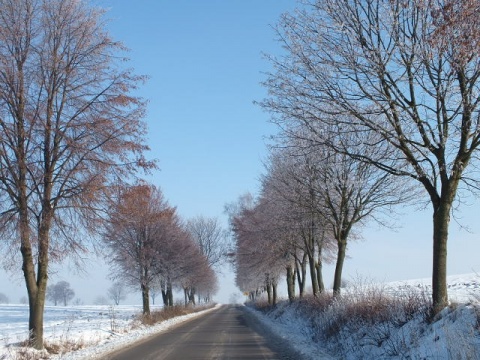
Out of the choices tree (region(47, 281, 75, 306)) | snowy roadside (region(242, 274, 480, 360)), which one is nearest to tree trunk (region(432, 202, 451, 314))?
snowy roadside (region(242, 274, 480, 360))

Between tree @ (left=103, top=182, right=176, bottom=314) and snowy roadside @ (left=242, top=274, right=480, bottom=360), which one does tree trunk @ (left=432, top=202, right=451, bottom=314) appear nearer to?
snowy roadside @ (left=242, top=274, right=480, bottom=360)

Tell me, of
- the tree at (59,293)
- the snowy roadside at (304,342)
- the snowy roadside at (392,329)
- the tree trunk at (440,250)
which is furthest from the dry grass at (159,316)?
the tree at (59,293)

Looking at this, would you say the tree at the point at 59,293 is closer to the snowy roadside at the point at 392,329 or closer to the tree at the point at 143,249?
the tree at the point at 143,249

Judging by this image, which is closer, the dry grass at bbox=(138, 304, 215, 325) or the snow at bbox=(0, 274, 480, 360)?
the snow at bbox=(0, 274, 480, 360)

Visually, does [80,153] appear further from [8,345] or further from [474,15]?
[474,15]

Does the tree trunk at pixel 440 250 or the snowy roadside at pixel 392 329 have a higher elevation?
the tree trunk at pixel 440 250

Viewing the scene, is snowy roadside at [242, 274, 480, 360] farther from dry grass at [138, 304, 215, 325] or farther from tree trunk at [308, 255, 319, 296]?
dry grass at [138, 304, 215, 325]

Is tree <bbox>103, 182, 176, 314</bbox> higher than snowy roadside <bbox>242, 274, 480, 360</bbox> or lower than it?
higher

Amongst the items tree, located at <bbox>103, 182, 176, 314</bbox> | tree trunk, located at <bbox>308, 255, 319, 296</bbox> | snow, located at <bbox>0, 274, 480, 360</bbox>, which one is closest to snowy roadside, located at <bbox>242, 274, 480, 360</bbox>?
snow, located at <bbox>0, 274, 480, 360</bbox>

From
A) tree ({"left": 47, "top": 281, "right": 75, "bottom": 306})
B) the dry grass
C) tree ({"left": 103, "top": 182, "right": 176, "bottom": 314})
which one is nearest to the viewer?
the dry grass

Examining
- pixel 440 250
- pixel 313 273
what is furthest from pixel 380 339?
pixel 313 273

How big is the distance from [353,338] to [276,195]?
1178 cm

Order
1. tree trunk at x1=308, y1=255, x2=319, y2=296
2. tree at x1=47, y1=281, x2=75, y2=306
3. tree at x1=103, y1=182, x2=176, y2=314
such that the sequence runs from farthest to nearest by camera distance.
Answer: tree at x1=47, y1=281, x2=75, y2=306 → tree at x1=103, y1=182, x2=176, y2=314 → tree trunk at x1=308, y1=255, x2=319, y2=296

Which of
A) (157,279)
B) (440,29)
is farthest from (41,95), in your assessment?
(157,279)
